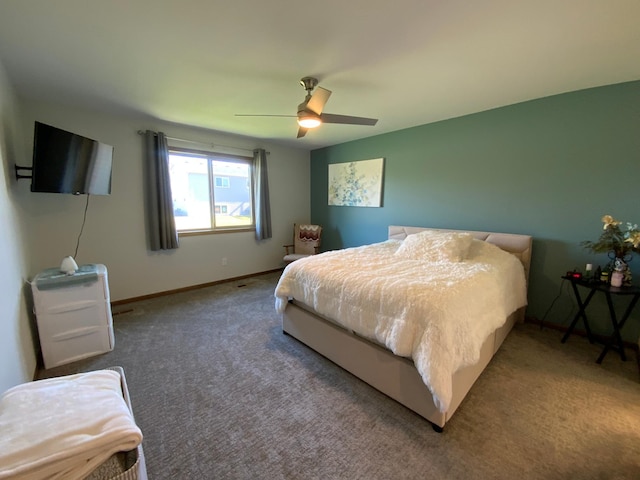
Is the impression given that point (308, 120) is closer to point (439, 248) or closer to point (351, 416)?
point (439, 248)

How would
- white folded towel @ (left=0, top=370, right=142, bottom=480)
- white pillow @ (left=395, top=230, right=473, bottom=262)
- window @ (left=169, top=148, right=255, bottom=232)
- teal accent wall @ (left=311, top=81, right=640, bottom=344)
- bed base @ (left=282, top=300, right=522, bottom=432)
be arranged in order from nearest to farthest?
white folded towel @ (left=0, top=370, right=142, bottom=480) → bed base @ (left=282, top=300, right=522, bottom=432) → teal accent wall @ (left=311, top=81, right=640, bottom=344) → white pillow @ (left=395, top=230, right=473, bottom=262) → window @ (left=169, top=148, right=255, bottom=232)

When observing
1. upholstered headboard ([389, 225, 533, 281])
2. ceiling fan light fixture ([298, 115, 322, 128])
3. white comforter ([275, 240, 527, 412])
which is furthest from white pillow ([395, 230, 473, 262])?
ceiling fan light fixture ([298, 115, 322, 128])

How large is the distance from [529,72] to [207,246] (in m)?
4.44

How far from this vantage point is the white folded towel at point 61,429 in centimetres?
76

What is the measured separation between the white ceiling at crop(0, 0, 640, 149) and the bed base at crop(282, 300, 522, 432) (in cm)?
212

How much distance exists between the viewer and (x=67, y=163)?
239 cm

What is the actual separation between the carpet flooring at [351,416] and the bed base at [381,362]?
8cm

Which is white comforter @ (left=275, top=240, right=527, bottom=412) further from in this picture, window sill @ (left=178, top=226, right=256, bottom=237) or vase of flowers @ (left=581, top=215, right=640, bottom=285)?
window sill @ (left=178, top=226, right=256, bottom=237)

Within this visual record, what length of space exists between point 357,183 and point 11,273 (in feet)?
13.6

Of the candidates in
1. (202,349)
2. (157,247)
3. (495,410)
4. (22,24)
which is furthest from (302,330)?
(22,24)

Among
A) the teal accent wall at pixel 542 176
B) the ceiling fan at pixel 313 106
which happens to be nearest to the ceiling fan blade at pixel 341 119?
the ceiling fan at pixel 313 106

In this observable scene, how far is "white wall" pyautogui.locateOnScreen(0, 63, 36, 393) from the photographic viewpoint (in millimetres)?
1600

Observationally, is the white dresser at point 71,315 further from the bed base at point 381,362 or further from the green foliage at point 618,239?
the green foliage at point 618,239

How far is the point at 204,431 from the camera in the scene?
5.32 ft
